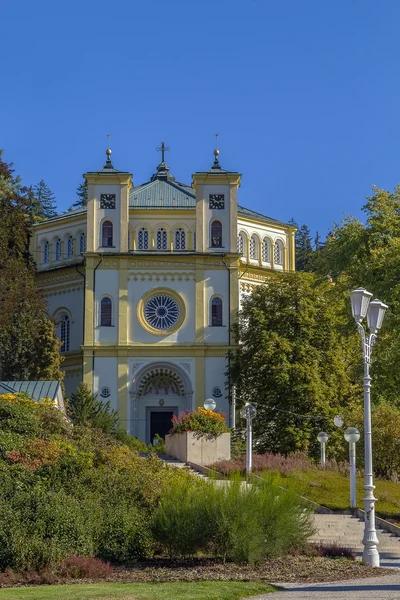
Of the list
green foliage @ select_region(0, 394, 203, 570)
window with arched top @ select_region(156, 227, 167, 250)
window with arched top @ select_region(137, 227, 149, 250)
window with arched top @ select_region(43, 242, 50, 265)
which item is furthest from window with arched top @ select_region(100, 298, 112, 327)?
green foliage @ select_region(0, 394, 203, 570)

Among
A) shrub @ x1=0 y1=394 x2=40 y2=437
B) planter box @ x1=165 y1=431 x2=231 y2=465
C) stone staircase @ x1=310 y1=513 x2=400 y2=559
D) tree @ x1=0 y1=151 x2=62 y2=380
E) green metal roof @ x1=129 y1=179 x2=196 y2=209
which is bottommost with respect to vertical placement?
stone staircase @ x1=310 y1=513 x2=400 y2=559

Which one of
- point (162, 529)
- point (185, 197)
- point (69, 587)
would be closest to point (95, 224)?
point (185, 197)

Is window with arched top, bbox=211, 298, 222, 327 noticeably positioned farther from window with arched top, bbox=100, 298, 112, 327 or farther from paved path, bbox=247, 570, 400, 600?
paved path, bbox=247, 570, 400, 600

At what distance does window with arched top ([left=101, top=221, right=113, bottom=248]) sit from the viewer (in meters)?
58.8

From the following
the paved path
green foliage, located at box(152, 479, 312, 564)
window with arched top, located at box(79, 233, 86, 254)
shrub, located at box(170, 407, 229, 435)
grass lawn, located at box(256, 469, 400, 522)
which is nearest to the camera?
the paved path

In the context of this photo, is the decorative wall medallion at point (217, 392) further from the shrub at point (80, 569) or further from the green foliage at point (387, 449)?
the shrub at point (80, 569)

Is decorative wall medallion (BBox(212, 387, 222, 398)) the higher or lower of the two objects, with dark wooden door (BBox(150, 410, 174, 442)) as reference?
higher

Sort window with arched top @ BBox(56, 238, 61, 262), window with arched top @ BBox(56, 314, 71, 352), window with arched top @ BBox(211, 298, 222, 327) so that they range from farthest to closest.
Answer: window with arched top @ BBox(56, 238, 61, 262)
window with arched top @ BBox(56, 314, 71, 352)
window with arched top @ BBox(211, 298, 222, 327)

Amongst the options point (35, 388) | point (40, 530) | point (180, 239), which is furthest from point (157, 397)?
point (40, 530)

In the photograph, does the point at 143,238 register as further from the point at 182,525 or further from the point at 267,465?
the point at 182,525

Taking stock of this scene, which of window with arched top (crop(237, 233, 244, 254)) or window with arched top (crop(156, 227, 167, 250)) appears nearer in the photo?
window with arched top (crop(156, 227, 167, 250))

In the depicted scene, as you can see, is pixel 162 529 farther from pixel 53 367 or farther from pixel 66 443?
pixel 53 367

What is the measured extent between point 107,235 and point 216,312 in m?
7.56

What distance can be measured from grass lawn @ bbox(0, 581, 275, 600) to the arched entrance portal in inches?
1516
